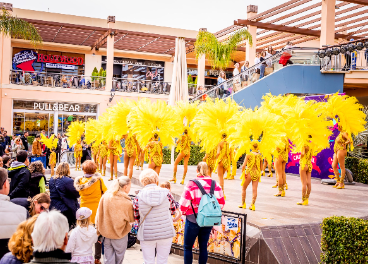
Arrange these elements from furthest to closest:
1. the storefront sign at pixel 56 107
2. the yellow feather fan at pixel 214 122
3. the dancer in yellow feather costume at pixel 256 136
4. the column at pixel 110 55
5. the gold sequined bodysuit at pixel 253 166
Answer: the column at pixel 110 55 < the storefront sign at pixel 56 107 < the yellow feather fan at pixel 214 122 < the dancer in yellow feather costume at pixel 256 136 < the gold sequined bodysuit at pixel 253 166

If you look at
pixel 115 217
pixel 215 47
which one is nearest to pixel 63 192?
pixel 115 217

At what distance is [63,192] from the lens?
593 centimetres

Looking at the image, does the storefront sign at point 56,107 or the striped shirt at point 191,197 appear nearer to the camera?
the striped shirt at point 191,197

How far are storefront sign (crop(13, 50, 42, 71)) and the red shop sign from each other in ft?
1.56

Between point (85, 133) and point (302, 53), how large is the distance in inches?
356

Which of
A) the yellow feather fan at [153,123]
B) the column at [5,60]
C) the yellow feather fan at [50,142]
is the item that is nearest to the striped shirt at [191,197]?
the yellow feather fan at [153,123]

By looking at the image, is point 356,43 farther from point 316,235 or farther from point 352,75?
point 316,235

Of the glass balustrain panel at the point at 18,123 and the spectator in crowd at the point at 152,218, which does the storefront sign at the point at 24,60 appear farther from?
the spectator in crowd at the point at 152,218

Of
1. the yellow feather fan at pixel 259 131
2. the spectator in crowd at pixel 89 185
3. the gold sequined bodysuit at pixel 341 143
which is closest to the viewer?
the spectator in crowd at pixel 89 185

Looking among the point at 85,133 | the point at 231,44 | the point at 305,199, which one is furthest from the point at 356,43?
the point at 85,133

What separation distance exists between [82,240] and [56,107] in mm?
21708

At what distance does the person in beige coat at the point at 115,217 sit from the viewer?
16.0 ft

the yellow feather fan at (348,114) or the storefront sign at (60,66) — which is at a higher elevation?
the storefront sign at (60,66)

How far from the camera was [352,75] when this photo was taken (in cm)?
1522
